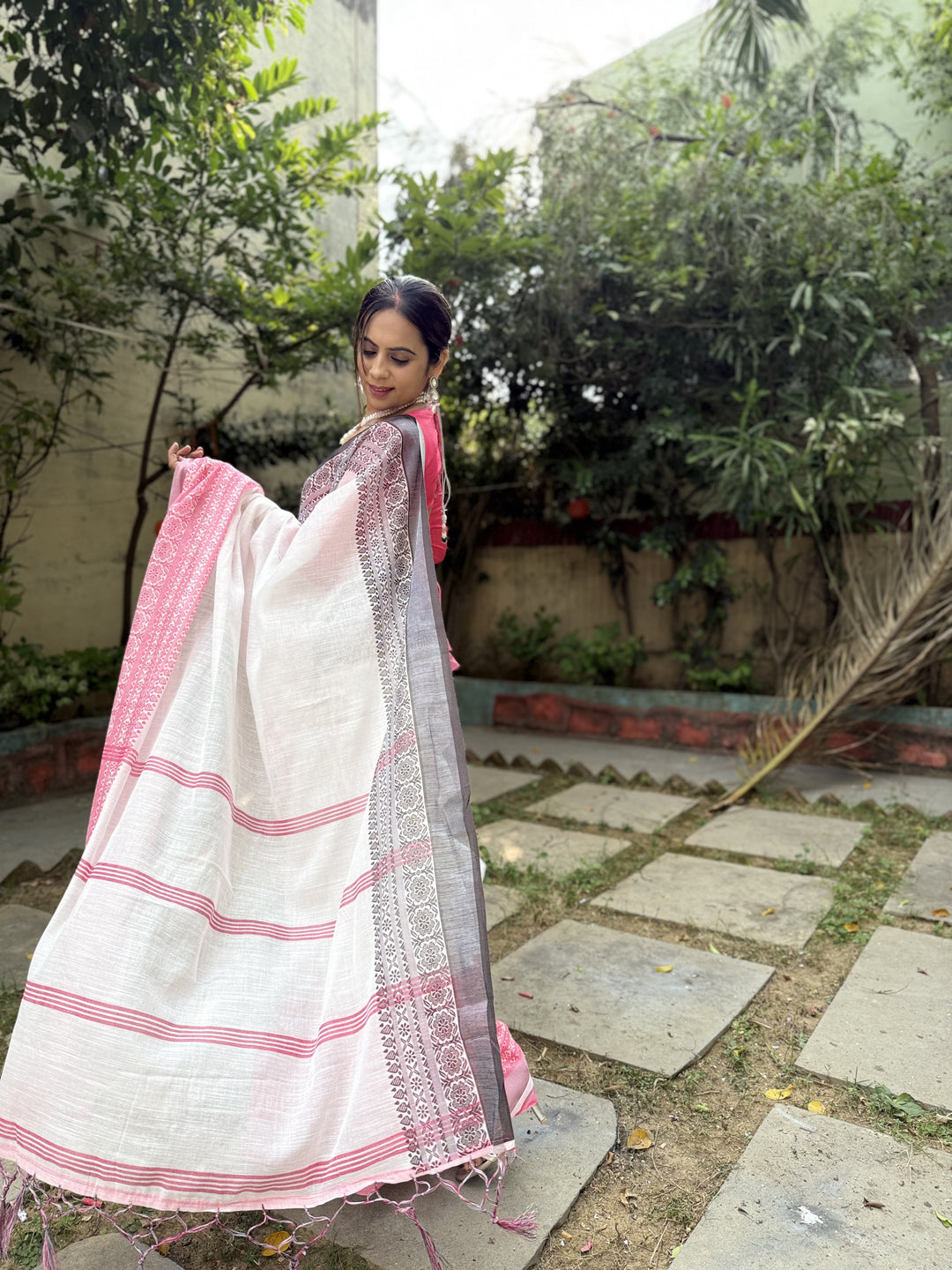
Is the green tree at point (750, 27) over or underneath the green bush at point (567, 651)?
over

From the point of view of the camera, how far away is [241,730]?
150 centimetres

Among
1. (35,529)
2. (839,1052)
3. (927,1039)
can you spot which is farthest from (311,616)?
(35,529)

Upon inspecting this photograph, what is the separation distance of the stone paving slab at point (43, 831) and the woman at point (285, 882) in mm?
2026

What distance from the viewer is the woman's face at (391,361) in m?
1.60

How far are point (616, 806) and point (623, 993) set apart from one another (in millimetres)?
1842

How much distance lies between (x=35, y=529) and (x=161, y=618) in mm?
3687

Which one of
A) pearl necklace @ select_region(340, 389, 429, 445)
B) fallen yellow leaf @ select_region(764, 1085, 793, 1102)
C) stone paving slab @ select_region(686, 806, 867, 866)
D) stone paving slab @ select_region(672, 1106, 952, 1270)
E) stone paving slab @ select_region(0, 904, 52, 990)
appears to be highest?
pearl necklace @ select_region(340, 389, 429, 445)

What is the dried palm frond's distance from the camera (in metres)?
3.97

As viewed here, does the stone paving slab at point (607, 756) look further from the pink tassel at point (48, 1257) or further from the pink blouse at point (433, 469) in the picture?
the pink tassel at point (48, 1257)

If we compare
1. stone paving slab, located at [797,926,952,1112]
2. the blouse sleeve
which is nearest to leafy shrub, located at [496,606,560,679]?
stone paving slab, located at [797,926,952,1112]

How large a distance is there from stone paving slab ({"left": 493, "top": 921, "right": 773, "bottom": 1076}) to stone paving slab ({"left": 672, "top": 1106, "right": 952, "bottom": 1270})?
0.33 m

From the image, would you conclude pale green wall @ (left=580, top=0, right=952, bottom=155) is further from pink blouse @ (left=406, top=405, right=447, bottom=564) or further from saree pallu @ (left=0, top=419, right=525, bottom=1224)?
saree pallu @ (left=0, top=419, right=525, bottom=1224)

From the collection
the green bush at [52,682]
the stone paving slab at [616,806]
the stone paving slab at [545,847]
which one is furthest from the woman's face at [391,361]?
the green bush at [52,682]

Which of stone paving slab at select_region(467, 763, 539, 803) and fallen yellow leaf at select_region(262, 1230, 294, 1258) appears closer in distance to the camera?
fallen yellow leaf at select_region(262, 1230, 294, 1258)
